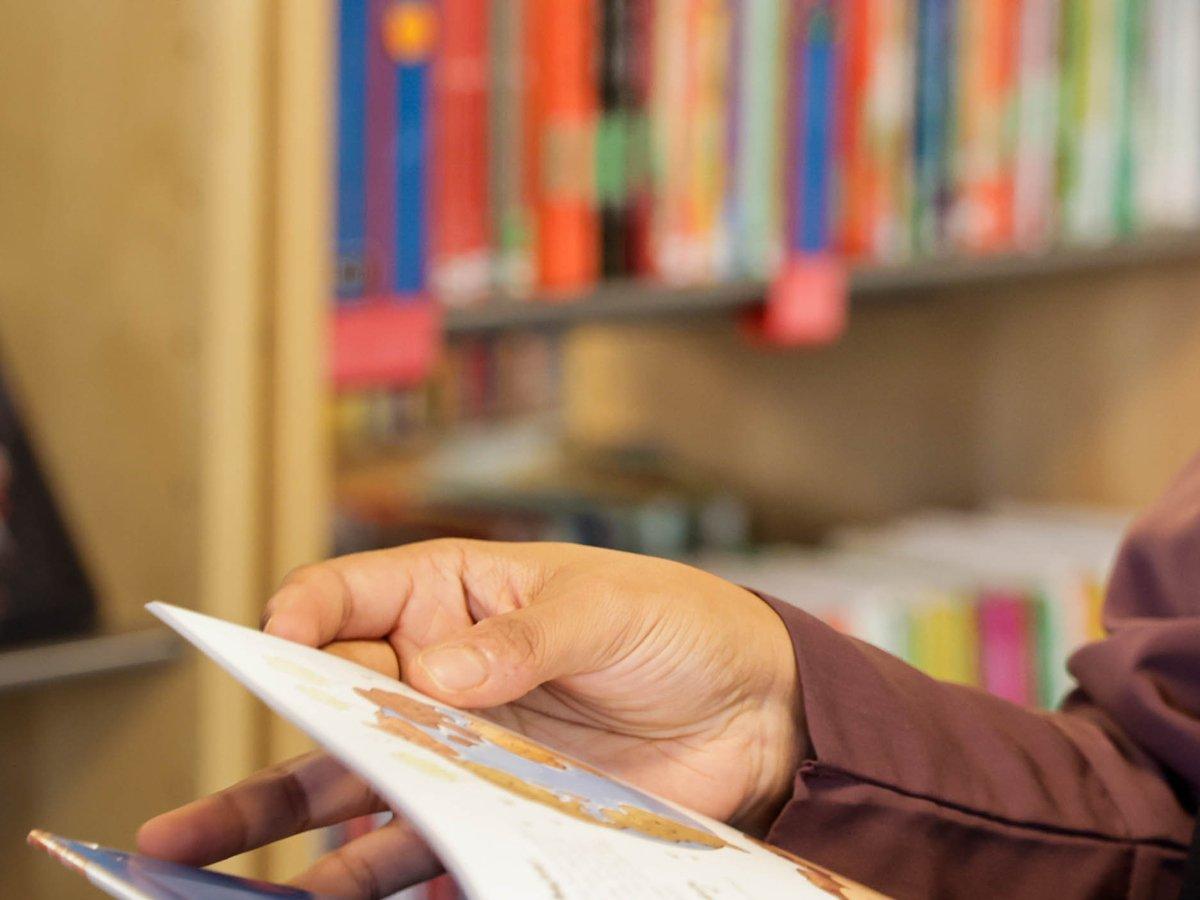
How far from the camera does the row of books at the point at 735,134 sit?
114cm

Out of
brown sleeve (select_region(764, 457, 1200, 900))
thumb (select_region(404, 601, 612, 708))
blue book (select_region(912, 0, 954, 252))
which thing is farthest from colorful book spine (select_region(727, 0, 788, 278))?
thumb (select_region(404, 601, 612, 708))

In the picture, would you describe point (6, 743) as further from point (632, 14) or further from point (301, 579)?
point (632, 14)

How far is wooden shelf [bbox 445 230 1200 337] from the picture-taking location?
47.6 inches

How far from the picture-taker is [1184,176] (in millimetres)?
1947

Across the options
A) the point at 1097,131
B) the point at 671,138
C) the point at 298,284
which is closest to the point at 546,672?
the point at 298,284

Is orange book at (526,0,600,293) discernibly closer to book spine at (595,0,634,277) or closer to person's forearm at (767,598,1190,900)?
book spine at (595,0,634,277)

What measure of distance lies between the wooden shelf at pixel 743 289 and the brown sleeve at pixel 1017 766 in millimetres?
523

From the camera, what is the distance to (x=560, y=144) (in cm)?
126

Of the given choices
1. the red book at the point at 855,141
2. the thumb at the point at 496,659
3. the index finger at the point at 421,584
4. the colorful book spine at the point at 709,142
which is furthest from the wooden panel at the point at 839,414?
the thumb at the point at 496,659

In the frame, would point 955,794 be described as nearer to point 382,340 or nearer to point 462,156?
point 382,340

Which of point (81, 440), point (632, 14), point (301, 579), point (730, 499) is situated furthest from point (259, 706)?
point (730, 499)

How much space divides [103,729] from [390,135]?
0.51m

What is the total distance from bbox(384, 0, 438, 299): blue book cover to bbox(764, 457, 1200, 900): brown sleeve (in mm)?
516

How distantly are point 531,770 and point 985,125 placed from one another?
4.53ft
